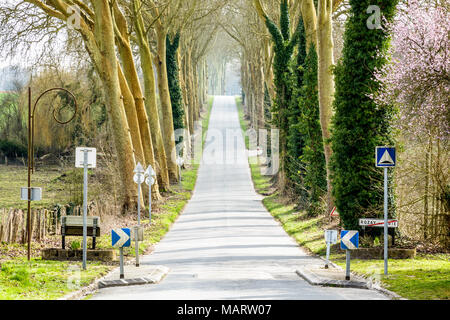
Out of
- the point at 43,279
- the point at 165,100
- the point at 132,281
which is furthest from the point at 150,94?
the point at 43,279

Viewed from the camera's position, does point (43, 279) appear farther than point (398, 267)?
No

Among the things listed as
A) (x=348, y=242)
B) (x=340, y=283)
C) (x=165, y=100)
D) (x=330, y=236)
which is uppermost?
(x=165, y=100)

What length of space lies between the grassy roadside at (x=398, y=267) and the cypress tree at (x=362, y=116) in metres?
1.85

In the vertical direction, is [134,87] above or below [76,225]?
above

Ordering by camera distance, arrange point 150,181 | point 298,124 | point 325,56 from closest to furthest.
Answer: point 325,56
point 150,181
point 298,124

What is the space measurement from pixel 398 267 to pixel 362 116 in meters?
5.72

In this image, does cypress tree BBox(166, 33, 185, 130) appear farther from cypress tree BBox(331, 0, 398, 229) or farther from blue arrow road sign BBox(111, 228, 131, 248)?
blue arrow road sign BBox(111, 228, 131, 248)

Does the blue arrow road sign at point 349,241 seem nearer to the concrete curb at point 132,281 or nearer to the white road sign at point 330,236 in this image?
the white road sign at point 330,236

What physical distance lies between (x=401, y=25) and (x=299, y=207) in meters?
19.3

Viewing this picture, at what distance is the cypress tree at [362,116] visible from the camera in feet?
69.2

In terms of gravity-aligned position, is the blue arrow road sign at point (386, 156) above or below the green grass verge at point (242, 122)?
below

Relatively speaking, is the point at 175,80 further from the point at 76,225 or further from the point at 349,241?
the point at 349,241

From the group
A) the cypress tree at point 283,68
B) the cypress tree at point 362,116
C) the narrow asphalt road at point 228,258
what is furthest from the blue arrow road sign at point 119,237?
the cypress tree at point 283,68

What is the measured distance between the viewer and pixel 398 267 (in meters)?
17.1
